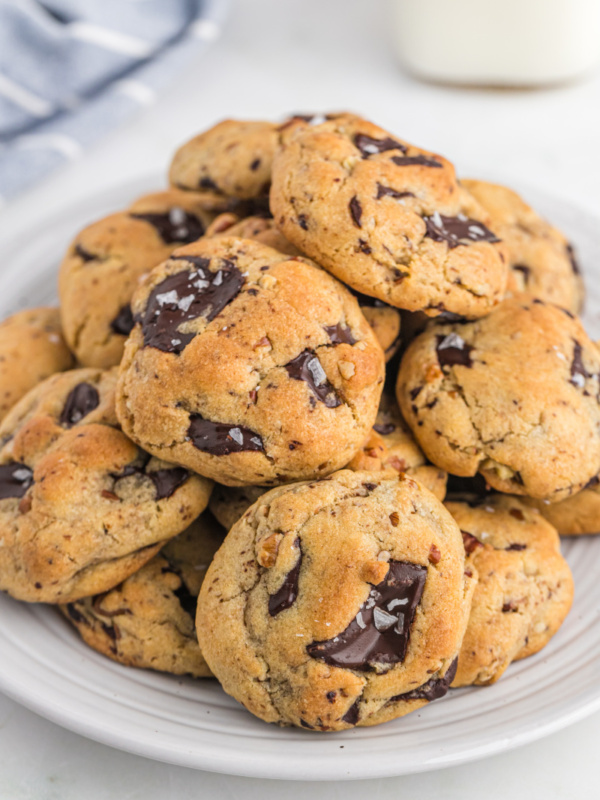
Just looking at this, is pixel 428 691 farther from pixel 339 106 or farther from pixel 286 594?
pixel 339 106

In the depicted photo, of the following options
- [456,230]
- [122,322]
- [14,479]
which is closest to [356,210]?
[456,230]

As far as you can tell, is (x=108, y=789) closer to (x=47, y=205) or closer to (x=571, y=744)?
(x=571, y=744)

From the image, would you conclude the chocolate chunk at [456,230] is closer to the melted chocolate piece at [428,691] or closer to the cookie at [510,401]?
the cookie at [510,401]

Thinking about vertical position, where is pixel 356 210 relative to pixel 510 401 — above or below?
above

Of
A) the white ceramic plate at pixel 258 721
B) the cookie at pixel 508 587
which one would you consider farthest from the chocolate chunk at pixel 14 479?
the cookie at pixel 508 587

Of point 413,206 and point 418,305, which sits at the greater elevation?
point 413,206

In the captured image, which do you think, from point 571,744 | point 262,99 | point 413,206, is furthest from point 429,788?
point 262,99

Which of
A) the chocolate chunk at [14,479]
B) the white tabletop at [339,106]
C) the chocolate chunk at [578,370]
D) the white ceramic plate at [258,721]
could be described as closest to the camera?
the white ceramic plate at [258,721]
